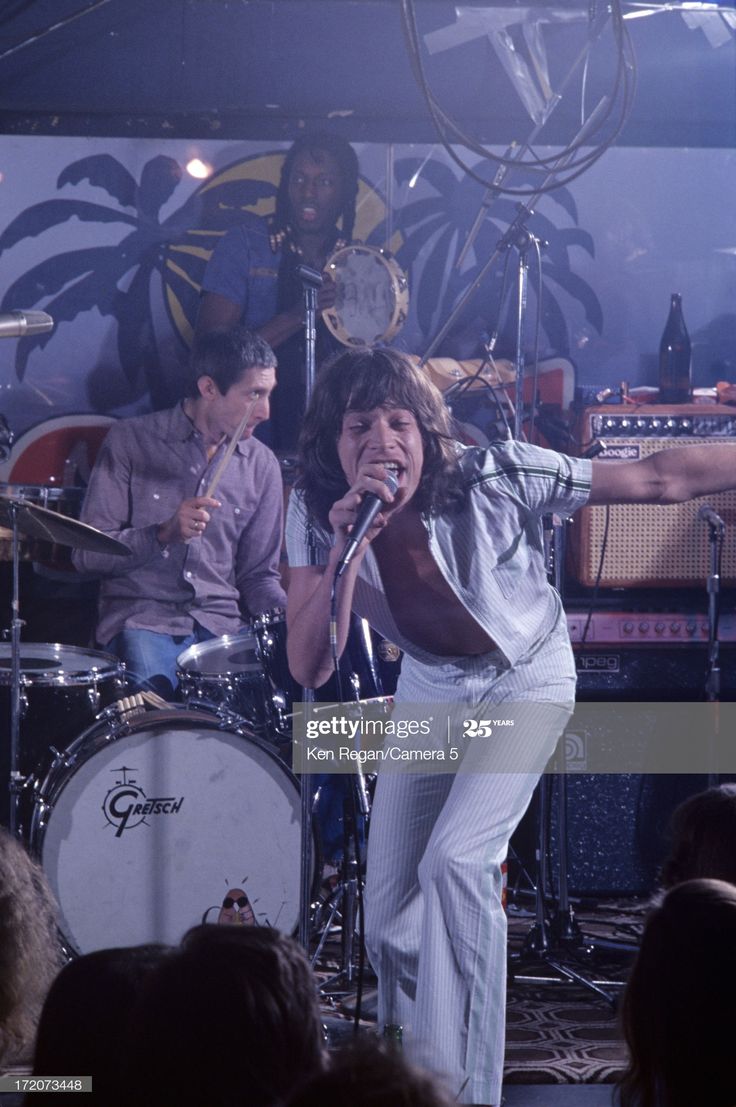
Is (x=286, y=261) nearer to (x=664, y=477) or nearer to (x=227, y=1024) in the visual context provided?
(x=664, y=477)

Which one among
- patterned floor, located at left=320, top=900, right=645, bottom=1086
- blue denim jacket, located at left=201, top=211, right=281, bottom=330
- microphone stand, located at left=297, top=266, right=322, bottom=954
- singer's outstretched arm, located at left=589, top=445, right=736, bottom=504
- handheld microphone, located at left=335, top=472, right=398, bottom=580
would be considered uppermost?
blue denim jacket, located at left=201, top=211, right=281, bottom=330

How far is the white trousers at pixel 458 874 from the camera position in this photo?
295 centimetres

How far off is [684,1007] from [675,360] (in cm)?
415

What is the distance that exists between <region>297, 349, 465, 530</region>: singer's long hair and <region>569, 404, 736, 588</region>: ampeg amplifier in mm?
1544

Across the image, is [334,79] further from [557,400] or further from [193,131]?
[557,400]

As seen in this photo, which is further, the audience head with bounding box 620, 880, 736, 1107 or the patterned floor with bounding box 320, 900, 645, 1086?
the patterned floor with bounding box 320, 900, 645, 1086

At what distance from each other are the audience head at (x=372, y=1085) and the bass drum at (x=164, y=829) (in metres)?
2.97

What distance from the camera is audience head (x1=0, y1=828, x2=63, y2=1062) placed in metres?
1.96

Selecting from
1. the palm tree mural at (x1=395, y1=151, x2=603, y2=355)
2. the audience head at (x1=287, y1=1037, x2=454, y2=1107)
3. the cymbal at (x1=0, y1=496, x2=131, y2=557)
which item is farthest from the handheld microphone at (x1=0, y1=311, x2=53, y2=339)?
the palm tree mural at (x1=395, y1=151, x2=603, y2=355)

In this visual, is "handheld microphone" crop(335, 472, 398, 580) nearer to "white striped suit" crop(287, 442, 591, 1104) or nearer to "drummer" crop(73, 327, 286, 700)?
"white striped suit" crop(287, 442, 591, 1104)

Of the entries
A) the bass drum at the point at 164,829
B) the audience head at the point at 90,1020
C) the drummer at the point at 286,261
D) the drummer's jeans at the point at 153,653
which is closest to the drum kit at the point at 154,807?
the bass drum at the point at 164,829

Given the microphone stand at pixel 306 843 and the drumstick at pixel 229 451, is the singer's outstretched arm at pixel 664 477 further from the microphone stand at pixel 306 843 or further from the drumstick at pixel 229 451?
the drumstick at pixel 229 451

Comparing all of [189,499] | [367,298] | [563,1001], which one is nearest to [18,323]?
[189,499]

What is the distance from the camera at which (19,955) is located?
1.98m
